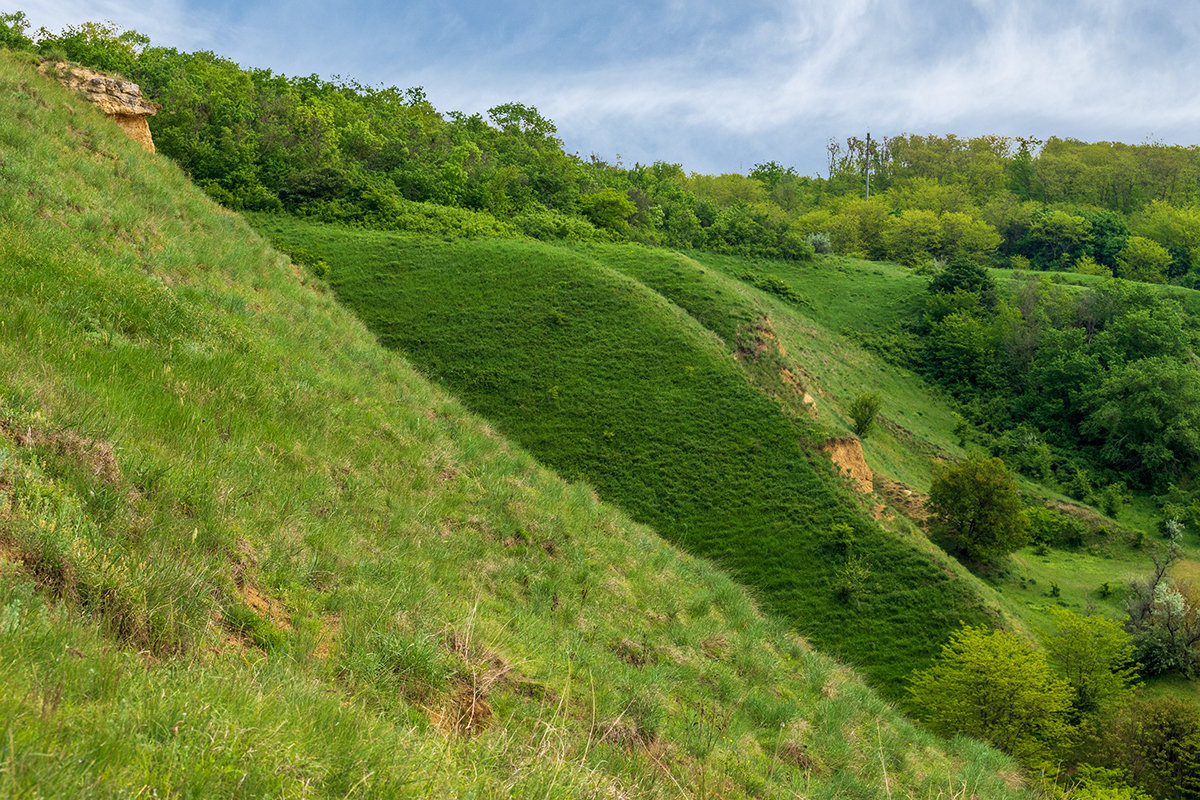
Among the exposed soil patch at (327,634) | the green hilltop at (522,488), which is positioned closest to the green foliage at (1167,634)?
the green hilltop at (522,488)

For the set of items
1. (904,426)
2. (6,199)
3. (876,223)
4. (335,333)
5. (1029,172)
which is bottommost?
(904,426)

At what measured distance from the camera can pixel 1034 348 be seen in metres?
50.4

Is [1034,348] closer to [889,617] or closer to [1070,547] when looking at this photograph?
[1070,547]

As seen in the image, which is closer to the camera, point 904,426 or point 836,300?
point 904,426

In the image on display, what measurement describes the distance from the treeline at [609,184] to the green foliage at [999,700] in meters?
30.4

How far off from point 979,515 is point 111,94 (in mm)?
33222

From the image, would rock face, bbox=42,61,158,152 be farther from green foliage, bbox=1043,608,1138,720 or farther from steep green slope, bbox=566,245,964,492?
green foliage, bbox=1043,608,1138,720

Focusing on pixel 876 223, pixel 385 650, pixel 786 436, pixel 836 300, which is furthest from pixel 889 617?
pixel 876 223

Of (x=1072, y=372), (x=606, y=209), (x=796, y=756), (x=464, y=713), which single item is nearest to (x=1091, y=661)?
(x=796, y=756)

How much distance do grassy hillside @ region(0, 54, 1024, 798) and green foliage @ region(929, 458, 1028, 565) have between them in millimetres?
18065

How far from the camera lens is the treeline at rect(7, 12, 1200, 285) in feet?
138

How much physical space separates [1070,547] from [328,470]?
125 ft

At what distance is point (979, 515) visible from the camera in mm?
26922

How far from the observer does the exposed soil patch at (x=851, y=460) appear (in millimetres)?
25422
